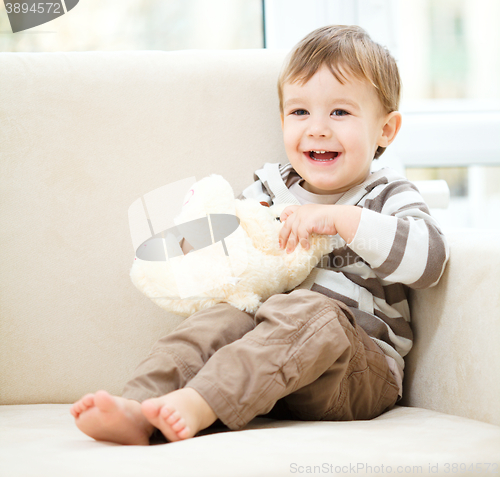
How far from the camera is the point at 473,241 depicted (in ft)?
2.31

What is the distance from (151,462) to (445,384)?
475 millimetres

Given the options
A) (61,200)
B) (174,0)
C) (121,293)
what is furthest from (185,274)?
(174,0)

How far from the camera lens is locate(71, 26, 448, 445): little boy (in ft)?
1.93

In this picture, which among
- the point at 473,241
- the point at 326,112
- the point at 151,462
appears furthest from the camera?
the point at 326,112

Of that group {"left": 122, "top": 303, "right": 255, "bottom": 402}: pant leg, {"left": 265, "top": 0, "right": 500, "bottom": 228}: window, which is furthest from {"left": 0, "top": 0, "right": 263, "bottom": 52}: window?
{"left": 122, "top": 303, "right": 255, "bottom": 402}: pant leg

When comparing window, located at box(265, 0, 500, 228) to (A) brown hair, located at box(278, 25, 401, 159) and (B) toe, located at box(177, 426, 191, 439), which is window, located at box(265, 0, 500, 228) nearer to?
(A) brown hair, located at box(278, 25, 401, 159)

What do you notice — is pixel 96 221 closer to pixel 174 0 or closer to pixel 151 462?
pixel 151 462

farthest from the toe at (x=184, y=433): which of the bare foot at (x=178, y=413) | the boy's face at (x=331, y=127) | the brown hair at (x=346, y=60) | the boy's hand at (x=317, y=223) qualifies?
the brown hair at (x=346, y=60)

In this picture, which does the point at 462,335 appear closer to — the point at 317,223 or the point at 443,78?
the point at 317,223

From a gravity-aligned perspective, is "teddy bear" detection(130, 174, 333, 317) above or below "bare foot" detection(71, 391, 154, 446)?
above

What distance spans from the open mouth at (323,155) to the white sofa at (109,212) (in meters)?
0.11

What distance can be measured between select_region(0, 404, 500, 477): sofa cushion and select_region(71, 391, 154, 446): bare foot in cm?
2

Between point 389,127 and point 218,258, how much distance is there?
1.48ft

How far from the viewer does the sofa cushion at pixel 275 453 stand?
1.51 ft
